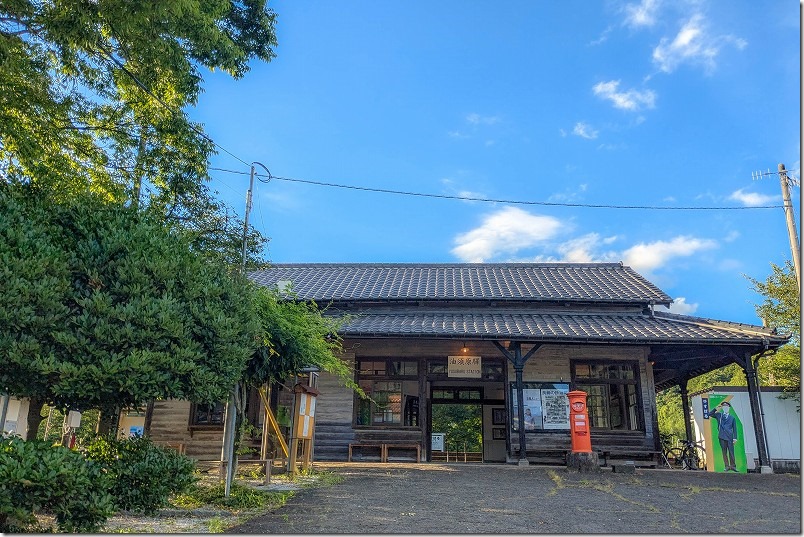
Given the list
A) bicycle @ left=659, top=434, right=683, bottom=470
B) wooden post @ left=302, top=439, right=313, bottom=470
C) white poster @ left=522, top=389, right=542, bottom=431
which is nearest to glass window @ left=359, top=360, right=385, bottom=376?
white poster @ left=522, top=389, right=542, bottom=431

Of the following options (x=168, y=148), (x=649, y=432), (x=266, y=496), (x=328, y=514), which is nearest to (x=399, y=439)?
(x=649, y=432)

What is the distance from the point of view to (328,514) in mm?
5582

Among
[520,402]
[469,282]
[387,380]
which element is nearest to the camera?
[520,402]

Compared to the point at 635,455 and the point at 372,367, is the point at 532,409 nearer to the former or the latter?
the point at 635,455

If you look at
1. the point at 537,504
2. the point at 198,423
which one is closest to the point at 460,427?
the point at 198,423

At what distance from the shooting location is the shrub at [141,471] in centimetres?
473

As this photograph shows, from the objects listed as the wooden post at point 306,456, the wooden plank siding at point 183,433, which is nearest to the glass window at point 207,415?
the wooden plank siding at point 183,433

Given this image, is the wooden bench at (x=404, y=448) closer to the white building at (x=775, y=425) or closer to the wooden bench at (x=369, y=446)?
the wooden bench at (x=369, y=446)

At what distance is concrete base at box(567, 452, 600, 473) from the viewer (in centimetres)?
996

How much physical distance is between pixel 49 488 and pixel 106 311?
1.31 metres

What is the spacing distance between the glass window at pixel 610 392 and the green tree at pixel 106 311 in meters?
10.2

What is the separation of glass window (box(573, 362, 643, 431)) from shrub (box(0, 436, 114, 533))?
1120 cm

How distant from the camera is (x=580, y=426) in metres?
10.3

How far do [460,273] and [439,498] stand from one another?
11.4 meters
